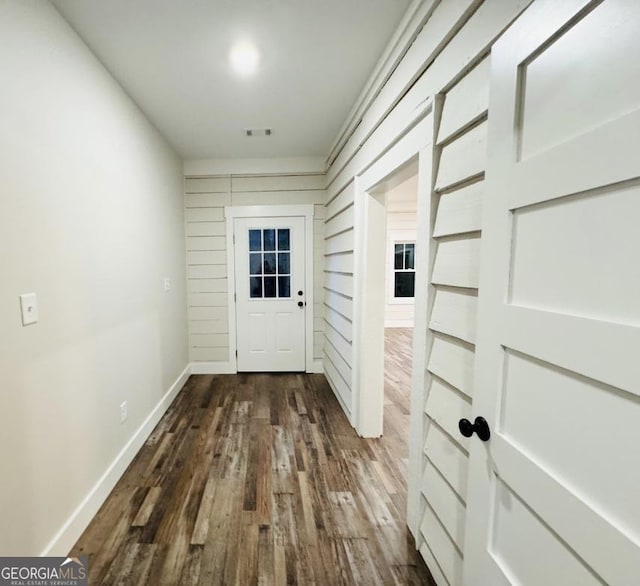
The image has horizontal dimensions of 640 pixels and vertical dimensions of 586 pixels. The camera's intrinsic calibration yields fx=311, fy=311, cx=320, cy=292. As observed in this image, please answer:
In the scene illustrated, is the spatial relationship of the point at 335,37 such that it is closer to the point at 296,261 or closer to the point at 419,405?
the point at 419,405

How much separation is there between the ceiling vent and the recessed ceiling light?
33.5 inches

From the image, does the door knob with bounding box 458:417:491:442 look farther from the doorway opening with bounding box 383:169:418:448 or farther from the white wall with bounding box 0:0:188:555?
the doorway opening with bounding box 383:169:418:448

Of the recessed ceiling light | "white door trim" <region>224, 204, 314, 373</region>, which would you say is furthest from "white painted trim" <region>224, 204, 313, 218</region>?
the recessed ceiling light

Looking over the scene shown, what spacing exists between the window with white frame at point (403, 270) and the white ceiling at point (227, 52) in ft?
15.2

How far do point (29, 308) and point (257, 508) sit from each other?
1493 millimetres

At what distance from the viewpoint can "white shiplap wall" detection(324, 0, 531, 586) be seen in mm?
1057

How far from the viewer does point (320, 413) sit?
9.51ft

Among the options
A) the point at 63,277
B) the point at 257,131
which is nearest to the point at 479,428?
the point at 63,277

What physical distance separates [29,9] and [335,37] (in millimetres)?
1363

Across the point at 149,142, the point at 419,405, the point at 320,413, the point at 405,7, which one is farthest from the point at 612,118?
the point at 149,142

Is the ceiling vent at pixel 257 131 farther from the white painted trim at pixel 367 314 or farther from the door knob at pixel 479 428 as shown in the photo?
the door knob at pixel 479 428

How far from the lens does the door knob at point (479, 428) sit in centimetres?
91

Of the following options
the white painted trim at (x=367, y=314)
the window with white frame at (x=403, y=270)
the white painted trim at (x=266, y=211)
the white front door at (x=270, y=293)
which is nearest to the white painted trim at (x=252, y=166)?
the white painted trim at (x=266, y=211)

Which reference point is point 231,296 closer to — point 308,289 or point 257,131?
point 308,289
